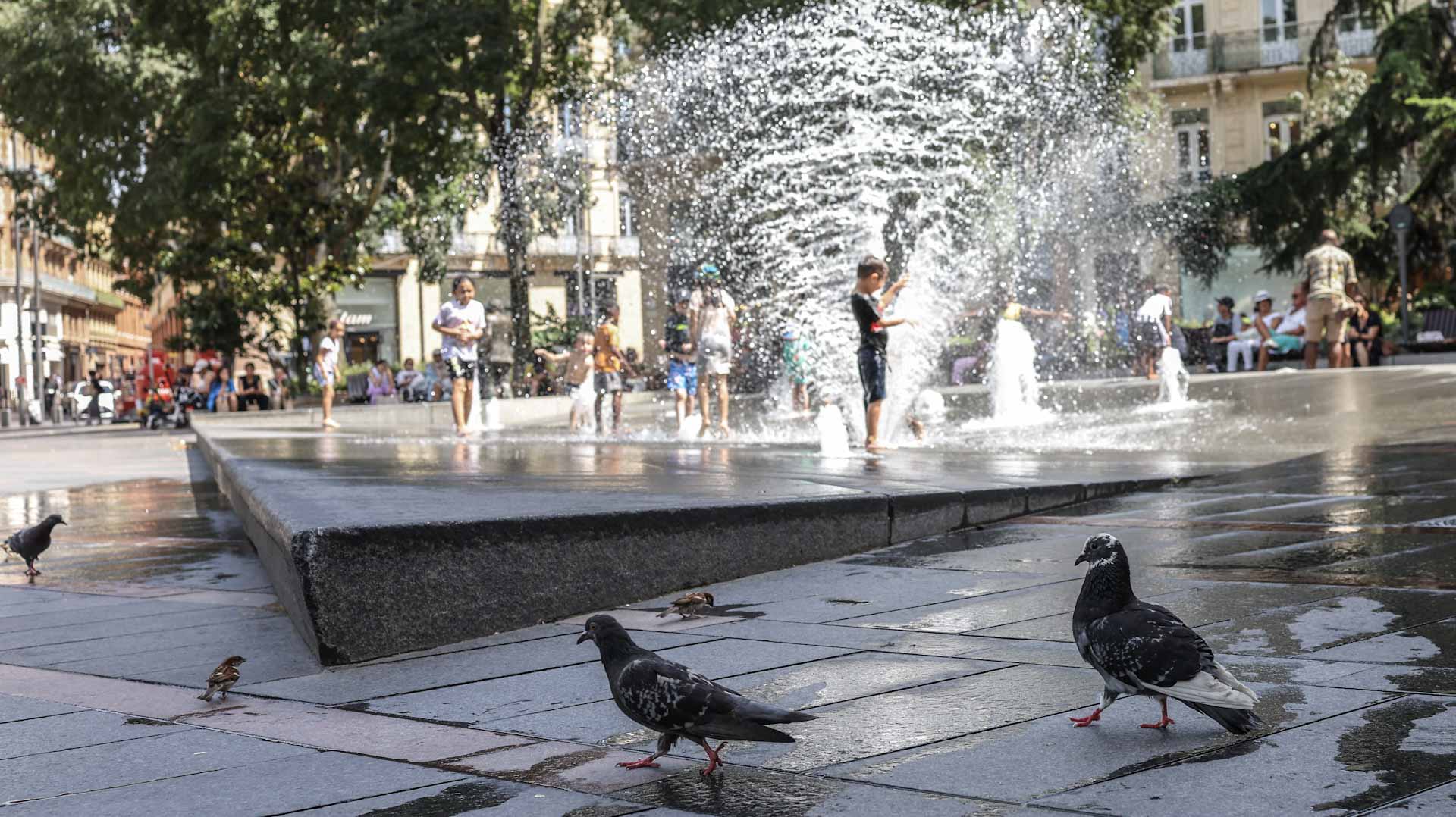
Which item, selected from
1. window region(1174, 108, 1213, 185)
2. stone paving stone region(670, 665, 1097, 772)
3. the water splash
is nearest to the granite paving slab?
stone paving stone region(670, 665, 1097, 772)

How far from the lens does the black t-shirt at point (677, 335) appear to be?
742 inches

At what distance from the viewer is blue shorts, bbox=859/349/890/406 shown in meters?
12.7

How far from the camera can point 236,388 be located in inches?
1350

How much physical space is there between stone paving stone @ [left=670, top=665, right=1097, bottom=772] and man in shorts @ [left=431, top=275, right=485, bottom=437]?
43.8ft

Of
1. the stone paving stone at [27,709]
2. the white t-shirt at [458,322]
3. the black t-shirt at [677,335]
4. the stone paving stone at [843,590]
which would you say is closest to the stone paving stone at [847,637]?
the stone paving stone at [843,590]

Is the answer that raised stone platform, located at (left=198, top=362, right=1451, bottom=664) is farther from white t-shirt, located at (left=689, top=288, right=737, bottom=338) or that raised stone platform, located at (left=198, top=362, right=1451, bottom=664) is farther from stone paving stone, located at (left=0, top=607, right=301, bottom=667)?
white t-shirt, located at (left=689, top=288, right=737, bottom=338)

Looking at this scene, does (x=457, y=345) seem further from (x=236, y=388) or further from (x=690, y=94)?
(x=236, y=388)

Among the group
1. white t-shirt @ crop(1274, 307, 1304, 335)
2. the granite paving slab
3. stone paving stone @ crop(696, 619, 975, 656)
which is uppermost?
white t-shirt @ crop(1274, 307, 1304, 335)

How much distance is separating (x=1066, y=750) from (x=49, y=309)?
7907 centimetres

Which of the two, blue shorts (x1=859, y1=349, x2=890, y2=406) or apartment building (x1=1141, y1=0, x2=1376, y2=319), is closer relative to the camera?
blue shorts (x1=859, y1=349, x2=890, y2=406)

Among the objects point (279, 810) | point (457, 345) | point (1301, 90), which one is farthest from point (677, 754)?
point (1301, 90)

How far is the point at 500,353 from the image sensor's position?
30047 millimetres

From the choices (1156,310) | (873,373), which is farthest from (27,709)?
(1156,310)

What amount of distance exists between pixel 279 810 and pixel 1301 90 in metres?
46.1
